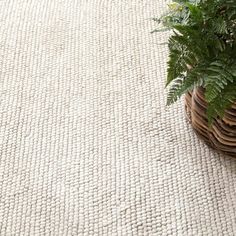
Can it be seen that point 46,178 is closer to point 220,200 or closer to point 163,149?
point 163,149

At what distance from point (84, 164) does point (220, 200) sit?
36 centimetres

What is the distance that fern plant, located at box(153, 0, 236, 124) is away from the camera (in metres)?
0.97

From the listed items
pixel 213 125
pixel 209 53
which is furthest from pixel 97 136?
pixel 209 53

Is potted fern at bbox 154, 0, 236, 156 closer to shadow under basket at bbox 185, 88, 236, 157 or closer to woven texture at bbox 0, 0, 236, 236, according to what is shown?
shadow under basket at bbox 185, 88, 236, 157

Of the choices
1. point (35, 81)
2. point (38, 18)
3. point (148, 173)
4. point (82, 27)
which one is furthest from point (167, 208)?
point (38, 18)

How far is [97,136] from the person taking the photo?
1.36 m

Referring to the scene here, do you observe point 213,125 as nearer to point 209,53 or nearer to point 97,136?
point 209,53

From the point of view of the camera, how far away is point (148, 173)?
4.20 feet

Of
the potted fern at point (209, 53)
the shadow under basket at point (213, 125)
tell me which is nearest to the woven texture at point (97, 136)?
the shadow under basket at point (213, 125)

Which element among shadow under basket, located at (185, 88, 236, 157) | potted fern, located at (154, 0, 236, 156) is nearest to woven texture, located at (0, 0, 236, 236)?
shadow under basket, located at (185, 88, 236, 157)

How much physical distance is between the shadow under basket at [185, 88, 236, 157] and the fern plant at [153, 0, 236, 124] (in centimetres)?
9

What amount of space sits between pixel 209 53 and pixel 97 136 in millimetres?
470

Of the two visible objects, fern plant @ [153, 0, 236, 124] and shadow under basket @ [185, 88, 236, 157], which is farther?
shadow under basket @ [185, 88, 236, 157]

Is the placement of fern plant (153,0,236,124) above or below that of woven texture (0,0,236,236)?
above
